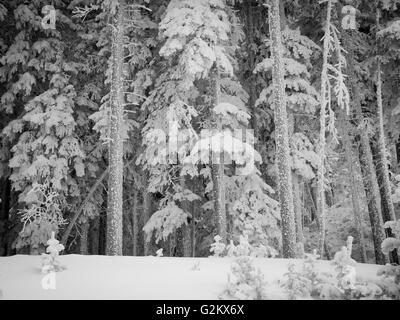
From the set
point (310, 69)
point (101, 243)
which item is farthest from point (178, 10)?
point (101, 243)

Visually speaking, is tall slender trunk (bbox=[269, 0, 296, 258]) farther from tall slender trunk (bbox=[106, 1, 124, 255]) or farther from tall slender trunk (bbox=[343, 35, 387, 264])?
tall slender trunk (bbox=[343, 35, 387, 264])

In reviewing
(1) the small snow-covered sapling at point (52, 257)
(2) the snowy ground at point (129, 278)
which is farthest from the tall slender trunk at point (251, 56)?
(1) the small snow-covered sapling at point (52, 257)

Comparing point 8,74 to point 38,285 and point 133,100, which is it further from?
point 38,285

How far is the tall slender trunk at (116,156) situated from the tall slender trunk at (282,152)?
16.9ft

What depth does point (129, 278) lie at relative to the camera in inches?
266

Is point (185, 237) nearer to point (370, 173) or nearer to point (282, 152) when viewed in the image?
point (282, 152)

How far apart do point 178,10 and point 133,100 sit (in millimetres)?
5510

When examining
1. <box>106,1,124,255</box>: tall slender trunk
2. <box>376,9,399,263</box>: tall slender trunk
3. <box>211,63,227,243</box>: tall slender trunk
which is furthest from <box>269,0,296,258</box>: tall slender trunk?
<box>376,9,399,263</box>: tall slender trunk

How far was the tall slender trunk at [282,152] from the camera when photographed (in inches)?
415

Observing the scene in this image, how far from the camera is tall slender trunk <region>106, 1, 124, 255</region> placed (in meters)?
11.1

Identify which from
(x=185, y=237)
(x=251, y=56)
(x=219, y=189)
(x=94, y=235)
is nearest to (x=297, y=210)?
(x=219, y=189)

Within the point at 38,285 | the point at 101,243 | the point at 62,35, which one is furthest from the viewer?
the point at 101,243

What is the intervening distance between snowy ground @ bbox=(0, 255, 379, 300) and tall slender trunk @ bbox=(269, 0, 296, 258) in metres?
1.76
